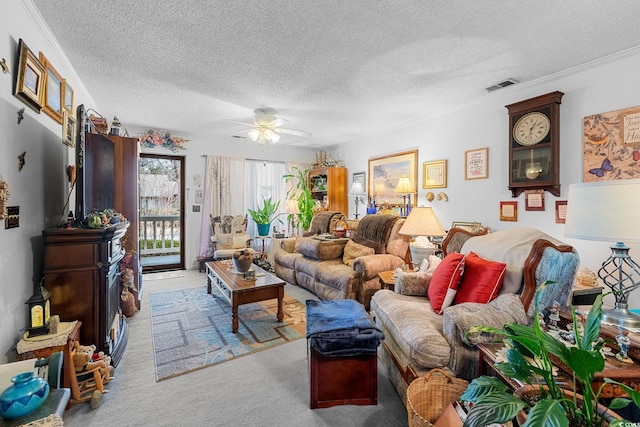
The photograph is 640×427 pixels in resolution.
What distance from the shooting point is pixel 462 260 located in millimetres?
2016

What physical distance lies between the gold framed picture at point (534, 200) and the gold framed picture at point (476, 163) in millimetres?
497

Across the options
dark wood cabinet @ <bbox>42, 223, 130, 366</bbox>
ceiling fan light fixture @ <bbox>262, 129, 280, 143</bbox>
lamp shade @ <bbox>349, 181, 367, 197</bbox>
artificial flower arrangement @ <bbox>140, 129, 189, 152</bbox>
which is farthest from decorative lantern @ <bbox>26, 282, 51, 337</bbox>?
lamp shade @ <bbox>349, 181, 367, 197</bbox>

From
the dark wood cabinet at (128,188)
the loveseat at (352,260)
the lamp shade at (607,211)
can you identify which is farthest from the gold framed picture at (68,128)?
the lamp shade at (607,211)

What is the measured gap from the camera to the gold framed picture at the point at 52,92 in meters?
2.12

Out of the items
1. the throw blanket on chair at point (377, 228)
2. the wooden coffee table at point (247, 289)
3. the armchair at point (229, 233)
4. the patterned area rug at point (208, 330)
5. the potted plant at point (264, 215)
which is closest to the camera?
the patterned area rug at point (208, 330)

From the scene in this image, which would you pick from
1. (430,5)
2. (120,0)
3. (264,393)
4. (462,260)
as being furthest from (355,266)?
(120,0)

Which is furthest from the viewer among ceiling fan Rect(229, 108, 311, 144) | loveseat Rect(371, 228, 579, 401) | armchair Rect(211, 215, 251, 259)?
armchair Rect(211, 215, 251, 259)

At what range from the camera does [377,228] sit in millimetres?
3678


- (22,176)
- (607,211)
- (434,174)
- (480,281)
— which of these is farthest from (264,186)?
(607,211)

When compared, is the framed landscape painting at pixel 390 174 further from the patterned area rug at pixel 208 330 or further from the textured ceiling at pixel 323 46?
the patterned area rug at pixel 208 330

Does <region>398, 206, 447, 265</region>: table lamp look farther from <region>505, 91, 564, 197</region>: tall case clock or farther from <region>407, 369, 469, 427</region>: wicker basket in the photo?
<region>407, 369, 469, 427</region>: wicker basket

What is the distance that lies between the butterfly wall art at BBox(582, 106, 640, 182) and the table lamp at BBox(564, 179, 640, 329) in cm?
145

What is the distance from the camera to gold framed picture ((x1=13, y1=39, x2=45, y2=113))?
69.4 inches

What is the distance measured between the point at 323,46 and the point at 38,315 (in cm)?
265
